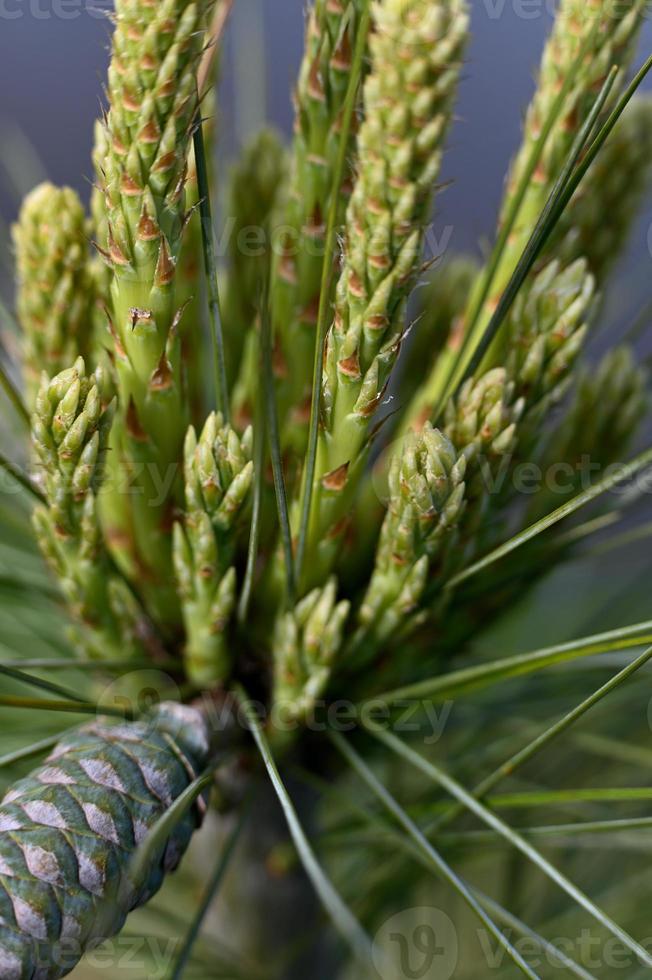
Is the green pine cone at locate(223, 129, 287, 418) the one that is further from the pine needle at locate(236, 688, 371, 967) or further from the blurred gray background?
the blurred gray background

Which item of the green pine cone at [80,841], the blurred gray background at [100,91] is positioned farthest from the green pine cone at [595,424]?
the blurred gray background at [100,91]

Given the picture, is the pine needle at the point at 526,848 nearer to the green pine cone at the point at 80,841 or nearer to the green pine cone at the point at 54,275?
the green pine cone at the point at 80,841

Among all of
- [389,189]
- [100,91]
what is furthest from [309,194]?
[100,91]

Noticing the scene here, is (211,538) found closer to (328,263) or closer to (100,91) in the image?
(328,263)

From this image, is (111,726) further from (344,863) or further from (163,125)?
(344,863)

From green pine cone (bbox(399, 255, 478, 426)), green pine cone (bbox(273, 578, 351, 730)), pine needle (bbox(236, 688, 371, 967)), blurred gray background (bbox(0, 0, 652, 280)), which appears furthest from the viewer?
blurred gray background (bbox(0, 0, 652, 280))

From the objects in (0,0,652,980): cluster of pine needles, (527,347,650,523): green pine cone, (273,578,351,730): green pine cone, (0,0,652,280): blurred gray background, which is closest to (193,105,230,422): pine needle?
(0,0,652,980): cluster of pine needles
